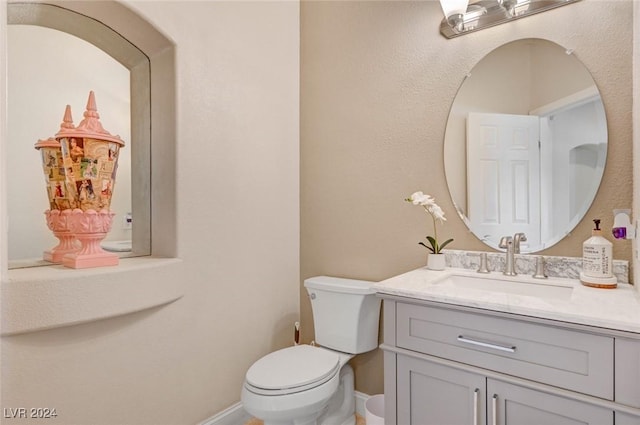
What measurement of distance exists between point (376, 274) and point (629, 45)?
1.49 m

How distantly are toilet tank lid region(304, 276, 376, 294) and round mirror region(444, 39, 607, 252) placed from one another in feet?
1.99

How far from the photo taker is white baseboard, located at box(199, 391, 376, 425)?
6.26ft

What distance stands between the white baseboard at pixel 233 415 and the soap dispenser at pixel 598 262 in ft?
4.37

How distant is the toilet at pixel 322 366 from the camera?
1503 millimetres

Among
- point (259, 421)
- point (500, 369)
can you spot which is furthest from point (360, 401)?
point (500, 369)

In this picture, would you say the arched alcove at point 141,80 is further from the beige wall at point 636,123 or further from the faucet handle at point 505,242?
the beige wall at point 636,123

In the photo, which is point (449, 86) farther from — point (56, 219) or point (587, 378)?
point (56, 219)

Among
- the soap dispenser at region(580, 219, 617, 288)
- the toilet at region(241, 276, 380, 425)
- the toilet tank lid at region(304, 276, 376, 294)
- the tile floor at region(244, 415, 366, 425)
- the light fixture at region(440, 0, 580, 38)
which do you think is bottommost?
the tile floor at region(244, 415, 366, 425)

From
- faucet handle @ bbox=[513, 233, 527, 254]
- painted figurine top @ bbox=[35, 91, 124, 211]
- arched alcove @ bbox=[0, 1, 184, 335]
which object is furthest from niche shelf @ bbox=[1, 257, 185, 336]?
faucet handle @ bbox=[513, 233, 527, 254]

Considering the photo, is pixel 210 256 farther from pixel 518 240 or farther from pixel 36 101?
pixel 518 240

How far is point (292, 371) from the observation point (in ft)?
5.34

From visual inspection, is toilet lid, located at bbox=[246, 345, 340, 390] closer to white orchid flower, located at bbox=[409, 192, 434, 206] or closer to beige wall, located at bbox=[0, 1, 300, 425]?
beige wall, located at bbox=[0, 1, 300, 425]

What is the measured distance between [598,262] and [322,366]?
46.7 inches

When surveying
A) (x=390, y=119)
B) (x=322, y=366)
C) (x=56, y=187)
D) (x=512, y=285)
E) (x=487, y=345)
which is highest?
(x=390, y=119)
